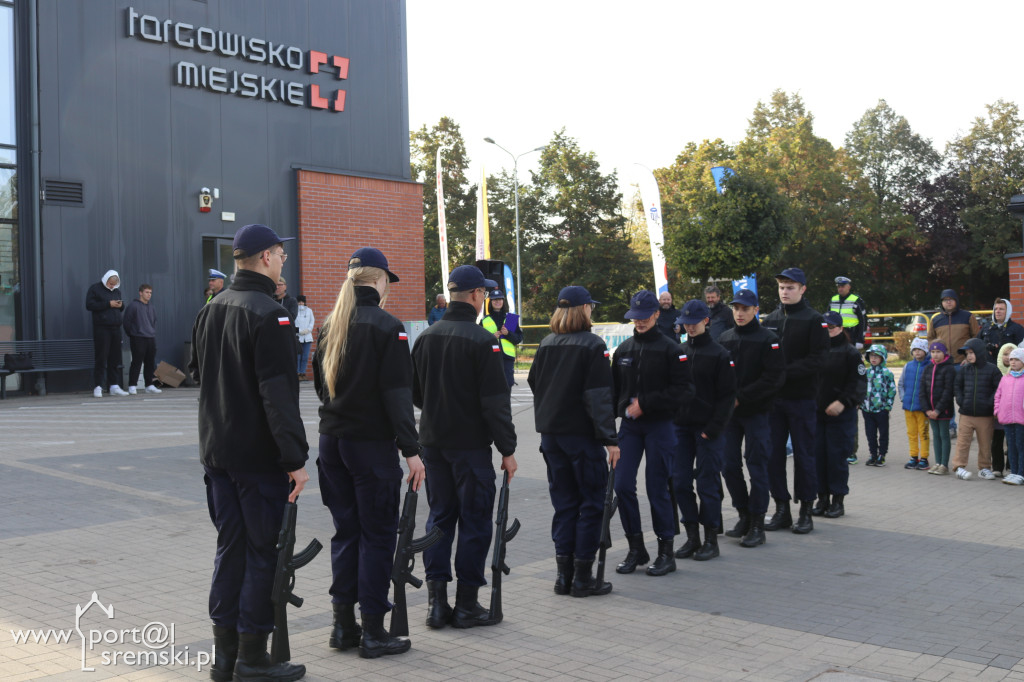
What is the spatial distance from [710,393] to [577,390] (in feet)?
5.19

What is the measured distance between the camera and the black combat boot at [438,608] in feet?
18.5

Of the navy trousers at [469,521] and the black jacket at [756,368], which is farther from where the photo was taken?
the black jacket at [756,368]

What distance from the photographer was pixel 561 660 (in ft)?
16.5

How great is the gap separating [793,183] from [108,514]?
1774 inches

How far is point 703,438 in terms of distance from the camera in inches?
294

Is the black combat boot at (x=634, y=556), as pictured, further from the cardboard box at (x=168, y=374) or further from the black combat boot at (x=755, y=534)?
the cardboard box at (x=168, y=374)

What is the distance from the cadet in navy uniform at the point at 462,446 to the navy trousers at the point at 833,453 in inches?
164

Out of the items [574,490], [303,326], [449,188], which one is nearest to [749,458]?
Answer: [574,490]

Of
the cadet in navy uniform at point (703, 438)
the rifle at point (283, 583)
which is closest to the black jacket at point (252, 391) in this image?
the rifle at point (283, 583)

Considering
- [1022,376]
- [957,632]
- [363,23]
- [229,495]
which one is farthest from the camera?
[363,23]

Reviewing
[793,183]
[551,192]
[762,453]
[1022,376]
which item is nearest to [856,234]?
[793,183]

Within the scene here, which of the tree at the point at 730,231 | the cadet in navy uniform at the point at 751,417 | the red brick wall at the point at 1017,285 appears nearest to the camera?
the cadet in navy uniform at the point at 751,417

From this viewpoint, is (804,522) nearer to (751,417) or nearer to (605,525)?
(751,417)

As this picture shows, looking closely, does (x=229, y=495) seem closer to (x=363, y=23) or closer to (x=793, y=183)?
(x=363, y=23)
